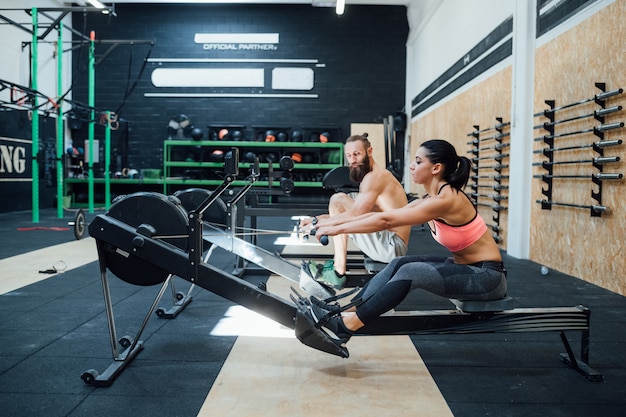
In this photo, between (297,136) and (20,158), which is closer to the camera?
(20,158)

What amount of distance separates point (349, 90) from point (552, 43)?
7.03 metres

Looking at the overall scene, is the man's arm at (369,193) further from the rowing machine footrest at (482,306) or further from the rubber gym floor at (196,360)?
the rowing machine footrest at (482,306)

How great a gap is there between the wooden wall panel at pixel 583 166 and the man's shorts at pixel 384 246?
1.64 metres

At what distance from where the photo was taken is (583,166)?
4.16 m

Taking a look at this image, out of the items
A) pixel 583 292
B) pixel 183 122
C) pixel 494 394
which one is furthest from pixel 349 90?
pixel 494 394

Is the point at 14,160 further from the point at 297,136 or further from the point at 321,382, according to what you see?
the point at 321,382

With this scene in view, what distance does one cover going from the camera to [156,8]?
450 inches

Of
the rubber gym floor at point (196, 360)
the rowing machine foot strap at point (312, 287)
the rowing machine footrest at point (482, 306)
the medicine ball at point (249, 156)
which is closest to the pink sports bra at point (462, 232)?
the rowing machine footrest at point (482, 306)

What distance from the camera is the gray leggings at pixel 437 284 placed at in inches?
79.8

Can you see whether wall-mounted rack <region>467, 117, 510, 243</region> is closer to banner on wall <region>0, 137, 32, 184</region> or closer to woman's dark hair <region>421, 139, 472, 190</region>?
woman's dark hair <region>421, 139, 472, 190</region>

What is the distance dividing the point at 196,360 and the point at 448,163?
1335 mm

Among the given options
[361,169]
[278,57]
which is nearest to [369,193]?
[361,169]

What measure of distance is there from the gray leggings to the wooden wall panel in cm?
203

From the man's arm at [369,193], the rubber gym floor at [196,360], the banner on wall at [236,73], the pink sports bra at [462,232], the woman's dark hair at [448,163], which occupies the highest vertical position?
the banner on wall at [236,73]
